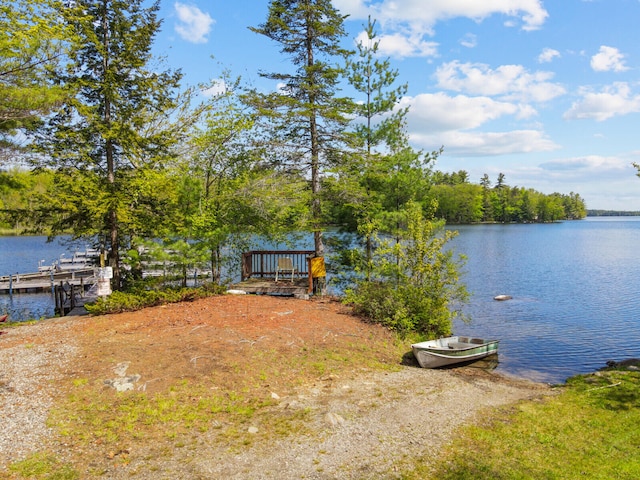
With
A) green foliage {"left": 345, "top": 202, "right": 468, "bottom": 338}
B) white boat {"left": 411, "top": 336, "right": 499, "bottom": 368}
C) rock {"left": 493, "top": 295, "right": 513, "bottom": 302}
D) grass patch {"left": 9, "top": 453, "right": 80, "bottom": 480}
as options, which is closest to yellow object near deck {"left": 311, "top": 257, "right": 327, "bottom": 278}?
green foliage {"left": 345, "top": 202, "right": 468, "bottom": 338}

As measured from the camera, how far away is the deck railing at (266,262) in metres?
17.2

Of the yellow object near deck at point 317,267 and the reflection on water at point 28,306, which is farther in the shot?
the reflection on water at point 28,306

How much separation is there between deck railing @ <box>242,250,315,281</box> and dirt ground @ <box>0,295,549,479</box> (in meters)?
3.79

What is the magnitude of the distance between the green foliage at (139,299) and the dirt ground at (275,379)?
17.9 inches

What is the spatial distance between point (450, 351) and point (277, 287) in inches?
277

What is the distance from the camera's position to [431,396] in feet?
27.6

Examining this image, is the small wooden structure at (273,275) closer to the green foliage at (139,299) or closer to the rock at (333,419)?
the green foliage at (139,299)

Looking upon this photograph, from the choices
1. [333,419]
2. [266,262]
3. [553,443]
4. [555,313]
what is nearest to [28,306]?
[266,262]

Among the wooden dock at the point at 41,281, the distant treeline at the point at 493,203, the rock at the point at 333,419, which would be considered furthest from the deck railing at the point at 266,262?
the distant treeline at the point at 493,203

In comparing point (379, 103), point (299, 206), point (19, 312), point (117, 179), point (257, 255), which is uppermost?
point (379, 103)

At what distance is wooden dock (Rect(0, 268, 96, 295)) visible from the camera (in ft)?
92.0

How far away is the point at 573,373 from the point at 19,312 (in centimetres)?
2709

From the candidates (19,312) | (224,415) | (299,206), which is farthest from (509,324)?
(19,312)

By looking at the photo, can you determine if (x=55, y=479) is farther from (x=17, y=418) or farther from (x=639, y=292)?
(x=639, y=292)
